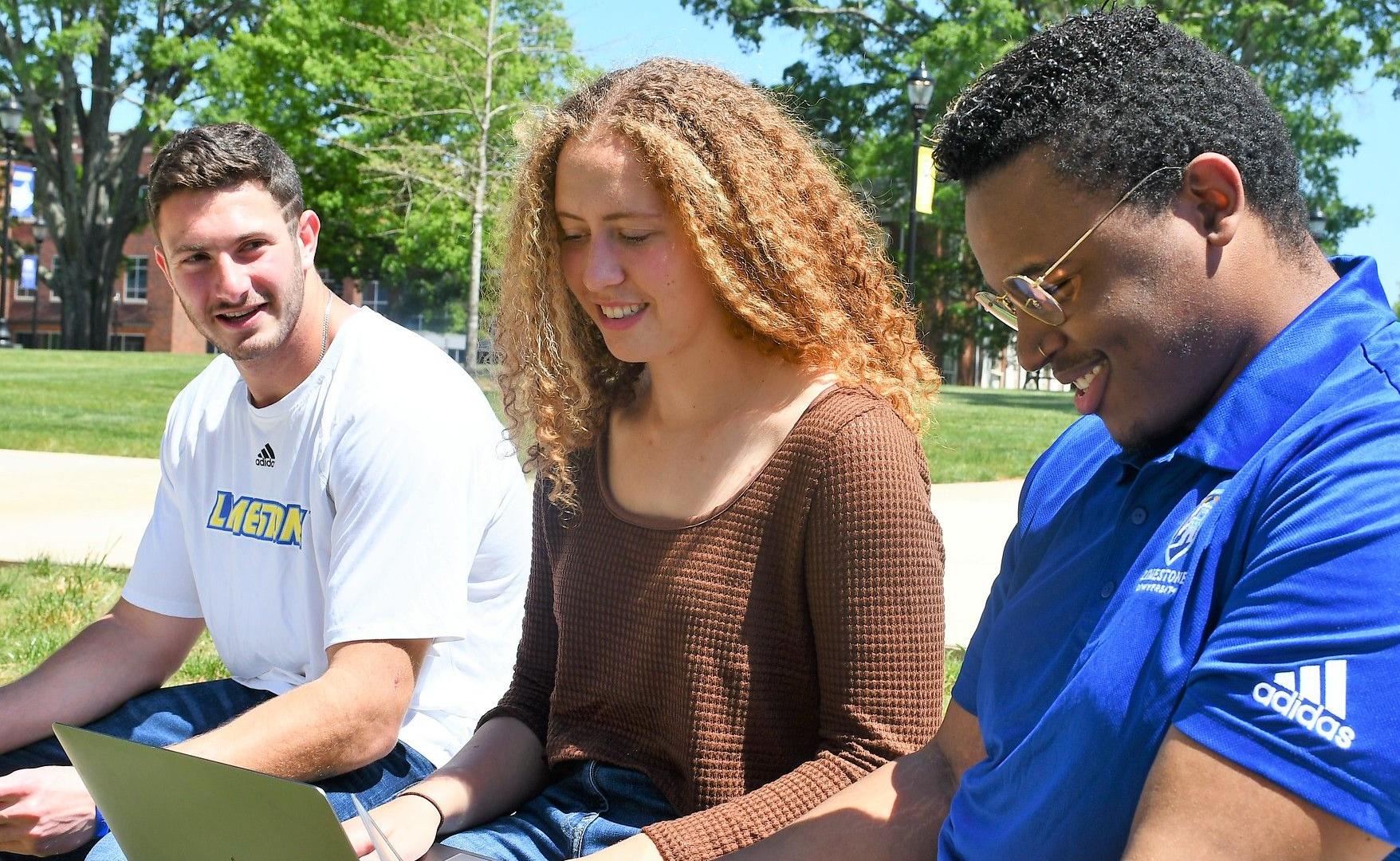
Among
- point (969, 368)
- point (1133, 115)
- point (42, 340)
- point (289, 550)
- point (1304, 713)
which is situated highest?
point (969, 368)

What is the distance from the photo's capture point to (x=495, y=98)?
74.9 feet

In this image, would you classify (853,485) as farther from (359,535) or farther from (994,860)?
(359,535)

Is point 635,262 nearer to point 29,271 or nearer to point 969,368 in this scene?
point 969,368

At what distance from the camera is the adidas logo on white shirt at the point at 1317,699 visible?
4.06 feet

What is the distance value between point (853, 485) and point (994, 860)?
721mm

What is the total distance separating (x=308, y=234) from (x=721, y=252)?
136 centimetres

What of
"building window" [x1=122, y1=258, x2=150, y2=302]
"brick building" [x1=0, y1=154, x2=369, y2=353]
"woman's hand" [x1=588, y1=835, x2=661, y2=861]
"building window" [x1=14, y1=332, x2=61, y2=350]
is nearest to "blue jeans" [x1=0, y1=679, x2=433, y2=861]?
"woman's hand" [x1=588, y1=835, x2=661, y2=861]

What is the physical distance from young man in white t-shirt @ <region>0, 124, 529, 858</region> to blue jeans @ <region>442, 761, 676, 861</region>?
39 centimetres

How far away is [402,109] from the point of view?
2394cm

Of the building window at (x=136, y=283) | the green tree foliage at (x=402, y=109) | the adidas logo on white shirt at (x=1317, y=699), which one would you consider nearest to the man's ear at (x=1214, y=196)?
the adidas logo on white shirt at (x=1317, y=699)

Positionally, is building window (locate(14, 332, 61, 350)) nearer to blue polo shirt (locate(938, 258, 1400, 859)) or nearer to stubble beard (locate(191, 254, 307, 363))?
stubble beard (locate(191, 254, 307, 363))

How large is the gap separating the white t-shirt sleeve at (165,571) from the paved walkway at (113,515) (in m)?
3.19

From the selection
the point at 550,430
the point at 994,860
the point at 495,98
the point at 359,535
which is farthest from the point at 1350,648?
the point at 495,98

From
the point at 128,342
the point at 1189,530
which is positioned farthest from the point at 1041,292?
the point at 128,342
